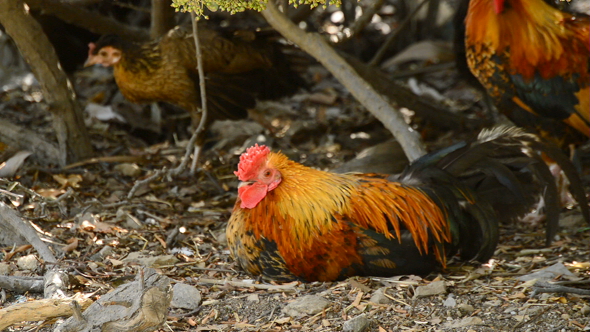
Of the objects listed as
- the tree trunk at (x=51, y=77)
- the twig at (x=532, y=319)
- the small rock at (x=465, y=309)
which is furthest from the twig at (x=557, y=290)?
the tree trunk at (x=51, y=77)

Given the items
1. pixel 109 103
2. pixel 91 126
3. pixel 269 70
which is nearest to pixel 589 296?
pixel 269 70

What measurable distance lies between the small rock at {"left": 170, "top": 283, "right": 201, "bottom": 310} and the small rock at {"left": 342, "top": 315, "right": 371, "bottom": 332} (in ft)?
2.45

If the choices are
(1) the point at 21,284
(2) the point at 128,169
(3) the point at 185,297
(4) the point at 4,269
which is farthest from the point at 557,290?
(2) the point at 128,169

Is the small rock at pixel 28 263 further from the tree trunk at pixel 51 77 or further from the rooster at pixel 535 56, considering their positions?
the rooster at pixel 535 56

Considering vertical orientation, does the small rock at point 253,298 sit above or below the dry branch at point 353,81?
below

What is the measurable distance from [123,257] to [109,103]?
135 inches

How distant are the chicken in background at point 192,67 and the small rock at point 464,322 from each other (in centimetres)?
303

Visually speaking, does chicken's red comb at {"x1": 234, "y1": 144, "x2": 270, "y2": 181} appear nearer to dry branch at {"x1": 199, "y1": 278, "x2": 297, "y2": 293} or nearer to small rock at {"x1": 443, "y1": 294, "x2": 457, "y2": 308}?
dry branch at {"x1": 199, "y1": 278, "x2": 297, "y2": 293}

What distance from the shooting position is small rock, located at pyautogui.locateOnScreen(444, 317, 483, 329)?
271cm

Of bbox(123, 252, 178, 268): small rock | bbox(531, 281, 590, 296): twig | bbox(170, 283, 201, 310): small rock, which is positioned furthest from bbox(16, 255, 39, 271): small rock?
bbox(531, 281, 590, 296): twig

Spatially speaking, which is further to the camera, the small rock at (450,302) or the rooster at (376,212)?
the rooster at (376,212)

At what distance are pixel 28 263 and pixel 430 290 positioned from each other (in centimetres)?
210

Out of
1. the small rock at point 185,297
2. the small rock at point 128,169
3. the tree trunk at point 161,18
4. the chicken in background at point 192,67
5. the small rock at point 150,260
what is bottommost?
the small rock at point 150,260

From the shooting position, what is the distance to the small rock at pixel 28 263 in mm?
3203
